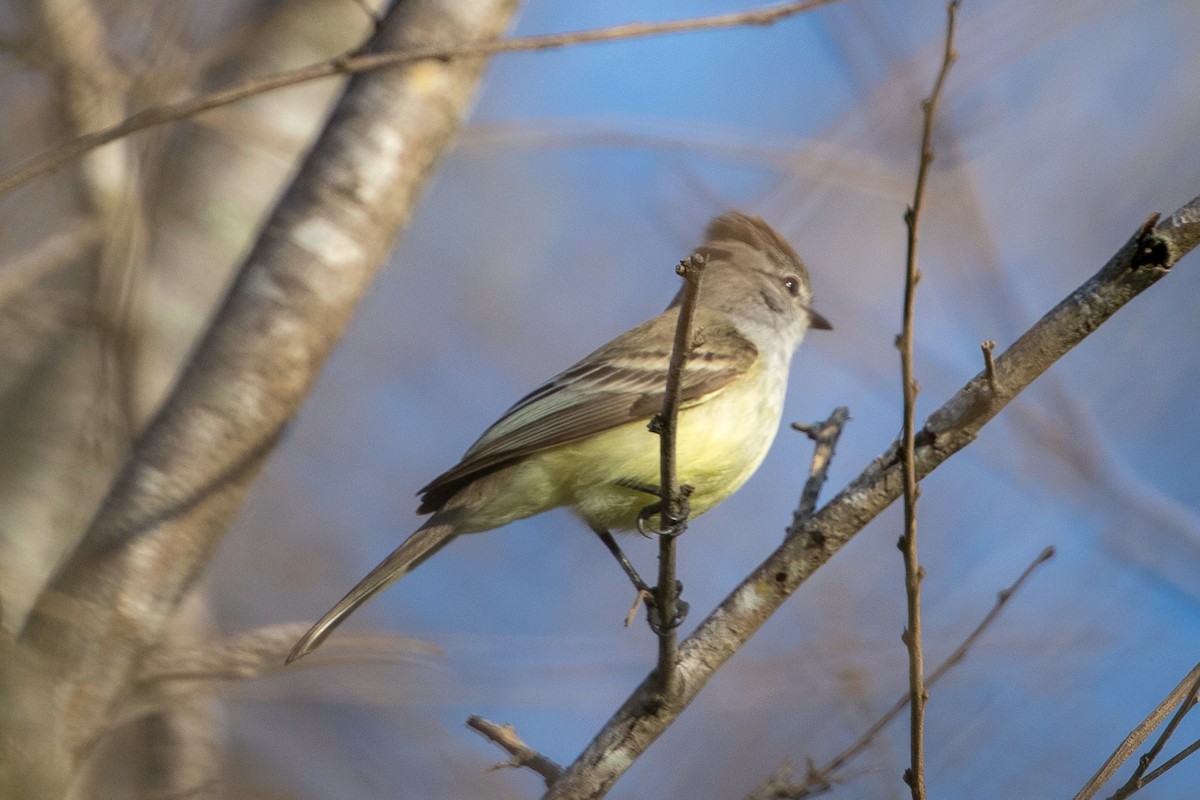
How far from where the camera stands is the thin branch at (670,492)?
2426mm

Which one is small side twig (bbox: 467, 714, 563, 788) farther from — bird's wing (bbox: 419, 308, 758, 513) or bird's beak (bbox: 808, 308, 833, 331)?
bird's beak (bbox: 808, 308, 833, 331)

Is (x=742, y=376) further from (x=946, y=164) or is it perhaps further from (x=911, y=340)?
(x=911, y=340)

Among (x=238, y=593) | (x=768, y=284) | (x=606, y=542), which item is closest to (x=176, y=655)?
(x=606, y=542)

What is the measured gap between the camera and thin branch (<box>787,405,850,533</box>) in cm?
340

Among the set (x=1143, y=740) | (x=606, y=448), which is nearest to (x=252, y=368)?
(x=606, y=448)

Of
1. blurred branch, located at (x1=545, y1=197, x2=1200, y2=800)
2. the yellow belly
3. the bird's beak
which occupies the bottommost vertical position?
blurred branch, located at (x1=545, y1=197, x2=1200, y2=800)

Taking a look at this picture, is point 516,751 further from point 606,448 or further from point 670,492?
point 606,448

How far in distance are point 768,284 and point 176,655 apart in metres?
3.44

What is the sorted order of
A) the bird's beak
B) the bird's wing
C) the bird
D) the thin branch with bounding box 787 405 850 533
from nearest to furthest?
the thin branch with bounding box 787 405 850 533 < the bird < the bird's wing < the bird's beak

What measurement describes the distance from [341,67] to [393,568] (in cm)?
179

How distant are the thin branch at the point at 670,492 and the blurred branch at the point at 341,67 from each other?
0.86 meters

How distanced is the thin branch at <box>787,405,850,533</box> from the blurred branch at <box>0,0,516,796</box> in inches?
64.4

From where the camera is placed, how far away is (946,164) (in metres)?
4.14

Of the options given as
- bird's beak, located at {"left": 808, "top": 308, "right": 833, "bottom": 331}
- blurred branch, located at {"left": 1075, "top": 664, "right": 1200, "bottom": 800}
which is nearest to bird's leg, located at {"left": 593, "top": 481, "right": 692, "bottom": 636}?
blurred branch, located at {"left": 1075, "top": 664, "right": 1200, "bottom": 800}
